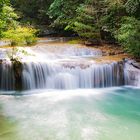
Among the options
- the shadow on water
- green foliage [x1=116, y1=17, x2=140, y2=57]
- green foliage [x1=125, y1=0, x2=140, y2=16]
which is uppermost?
green foliage [x1=125, y1=0, x2=140, y2=16]

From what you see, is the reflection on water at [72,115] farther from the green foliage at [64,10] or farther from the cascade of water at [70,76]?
the green foliage at [64,10]

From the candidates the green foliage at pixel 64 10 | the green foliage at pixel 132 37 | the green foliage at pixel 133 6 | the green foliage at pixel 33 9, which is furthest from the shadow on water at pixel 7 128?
the green foliage at pixel 33 9

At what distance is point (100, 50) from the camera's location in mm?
14430

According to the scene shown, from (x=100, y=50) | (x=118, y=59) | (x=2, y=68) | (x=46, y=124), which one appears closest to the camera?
(x=46, y=124)

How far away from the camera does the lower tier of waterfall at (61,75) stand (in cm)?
1139

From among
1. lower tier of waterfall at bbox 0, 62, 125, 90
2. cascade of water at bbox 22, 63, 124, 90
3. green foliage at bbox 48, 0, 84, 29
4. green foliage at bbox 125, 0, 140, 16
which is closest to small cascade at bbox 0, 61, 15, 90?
lower tier of waterfall at bbox 0, 62, 125, 90

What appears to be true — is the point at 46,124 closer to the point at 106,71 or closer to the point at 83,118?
the point at 83,118

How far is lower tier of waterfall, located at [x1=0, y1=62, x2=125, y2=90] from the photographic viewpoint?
11.4m

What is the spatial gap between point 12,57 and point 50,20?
10.2 m

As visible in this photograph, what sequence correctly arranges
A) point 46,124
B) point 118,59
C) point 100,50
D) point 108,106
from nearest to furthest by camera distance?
point 46,124, point 108,106, point 118,59, point 100,50

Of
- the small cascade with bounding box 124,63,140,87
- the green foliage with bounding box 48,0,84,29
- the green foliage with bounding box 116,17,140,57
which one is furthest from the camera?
the green foliage with bounding box 48,0,84,29

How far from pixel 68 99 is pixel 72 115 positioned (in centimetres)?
161

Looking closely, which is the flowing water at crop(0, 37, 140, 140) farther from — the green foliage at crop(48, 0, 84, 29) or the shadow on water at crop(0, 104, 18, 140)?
the green foliage at crop(48, 0, 84, 29)

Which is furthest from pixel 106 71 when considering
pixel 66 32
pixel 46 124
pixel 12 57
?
pixel 66 32
